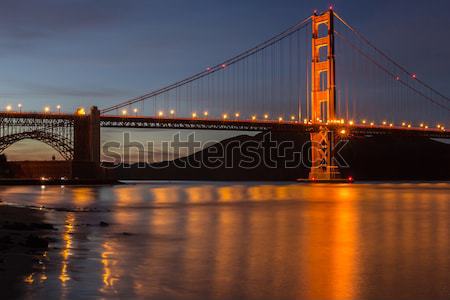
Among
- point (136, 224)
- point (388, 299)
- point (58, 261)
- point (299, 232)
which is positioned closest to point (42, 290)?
point (58, 261)

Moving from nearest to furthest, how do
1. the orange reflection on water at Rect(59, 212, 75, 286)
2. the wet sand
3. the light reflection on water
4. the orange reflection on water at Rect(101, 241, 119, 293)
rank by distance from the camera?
the wet sand → the light reflection on water → the orange reflection on water at Rect(101, 241, 119, 293) → the orange reflection on water at Rect(59, 212, 75, 286)

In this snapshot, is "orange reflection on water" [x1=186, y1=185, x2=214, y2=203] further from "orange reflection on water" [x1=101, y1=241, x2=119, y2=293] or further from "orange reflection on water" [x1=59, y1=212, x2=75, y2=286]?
"orange reflection on water" [x1=101, y1=241, x2=119, y2=293]

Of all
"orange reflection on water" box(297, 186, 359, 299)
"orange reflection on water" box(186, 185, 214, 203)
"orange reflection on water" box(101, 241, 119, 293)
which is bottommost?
"orange reflection on water" box(186, 185, 214, 203)

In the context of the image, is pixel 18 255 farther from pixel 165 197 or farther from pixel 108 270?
pixel 165 197

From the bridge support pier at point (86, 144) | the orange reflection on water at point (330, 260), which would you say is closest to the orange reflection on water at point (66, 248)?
the orange reflection on water at point (330, 260)

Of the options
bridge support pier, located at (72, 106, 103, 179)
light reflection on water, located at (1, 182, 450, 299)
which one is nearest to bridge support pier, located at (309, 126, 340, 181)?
bridge support pier, located at (72, 106, 103, 179)

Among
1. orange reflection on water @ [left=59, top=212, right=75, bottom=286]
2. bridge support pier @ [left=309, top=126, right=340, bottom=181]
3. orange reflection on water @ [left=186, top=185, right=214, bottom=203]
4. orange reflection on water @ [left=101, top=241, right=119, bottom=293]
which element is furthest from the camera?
bridge support pier @ [left=309, top=126, right=340, bottom=181]

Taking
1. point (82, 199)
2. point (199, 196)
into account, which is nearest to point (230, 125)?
point (199, 196)

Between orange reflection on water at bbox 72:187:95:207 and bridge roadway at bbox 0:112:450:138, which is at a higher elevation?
bridge roadway at bbox 0:112:450:138

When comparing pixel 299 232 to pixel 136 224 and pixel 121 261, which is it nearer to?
pixel 136 224

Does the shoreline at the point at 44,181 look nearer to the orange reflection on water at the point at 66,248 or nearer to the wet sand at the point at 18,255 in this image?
the orange reflection on water at the point at 66,248

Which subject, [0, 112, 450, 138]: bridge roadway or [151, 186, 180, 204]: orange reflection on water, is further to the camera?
[0, 112, 450, 138]: bridge roadway

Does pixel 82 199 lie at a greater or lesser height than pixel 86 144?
lesser

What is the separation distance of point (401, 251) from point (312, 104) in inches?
2991
